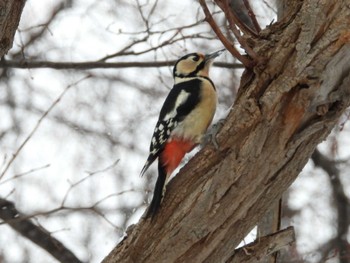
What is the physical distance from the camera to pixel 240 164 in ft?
11.2

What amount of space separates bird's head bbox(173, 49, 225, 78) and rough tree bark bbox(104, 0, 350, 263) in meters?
1.47

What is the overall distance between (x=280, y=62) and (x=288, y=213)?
3.72 meters

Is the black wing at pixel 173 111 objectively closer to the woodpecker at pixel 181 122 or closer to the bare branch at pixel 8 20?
the woodpecker at pixel 181 122

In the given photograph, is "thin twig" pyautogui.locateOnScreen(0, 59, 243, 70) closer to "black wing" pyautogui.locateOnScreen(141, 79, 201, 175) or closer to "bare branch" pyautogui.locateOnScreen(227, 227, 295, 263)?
"black wing" pyautogui.locateOnScreen(141, 79, 201, 175)

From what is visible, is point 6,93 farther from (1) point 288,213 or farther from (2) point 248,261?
(2) point 248,261

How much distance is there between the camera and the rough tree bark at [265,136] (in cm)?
337

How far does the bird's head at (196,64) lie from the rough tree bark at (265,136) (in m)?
1.47

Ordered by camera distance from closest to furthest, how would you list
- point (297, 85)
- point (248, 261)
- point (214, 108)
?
point (297, 85) → point (248, 261) → point (214, 108)

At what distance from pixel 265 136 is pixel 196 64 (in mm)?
1743

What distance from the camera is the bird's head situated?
503 cm

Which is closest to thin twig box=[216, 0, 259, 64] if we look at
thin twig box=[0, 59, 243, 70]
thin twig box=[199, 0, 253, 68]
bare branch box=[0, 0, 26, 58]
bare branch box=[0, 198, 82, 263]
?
thin twig box=[199, 0, 253, 68]

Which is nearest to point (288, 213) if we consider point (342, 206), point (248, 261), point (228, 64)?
point (342, 206)

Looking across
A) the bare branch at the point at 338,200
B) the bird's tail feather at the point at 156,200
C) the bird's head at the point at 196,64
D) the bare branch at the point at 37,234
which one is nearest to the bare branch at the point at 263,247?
the bird's tail feather at the point at 156,200

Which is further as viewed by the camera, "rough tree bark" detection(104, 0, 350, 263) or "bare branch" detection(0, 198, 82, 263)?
"bare branch" detection(0, 198, 82, 263)
